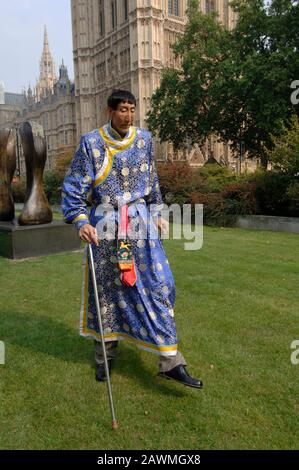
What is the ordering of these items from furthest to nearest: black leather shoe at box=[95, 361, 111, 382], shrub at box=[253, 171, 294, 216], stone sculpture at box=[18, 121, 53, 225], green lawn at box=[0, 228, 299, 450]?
1. shrub at box=[253, 171, 294, 216]
2. stone sculpture at box=[18, 121, 53, 225]
3. black leather shoe at box=[95, 361, 111, 382]
4. green lawn at box=[0, 228, 299, 450]

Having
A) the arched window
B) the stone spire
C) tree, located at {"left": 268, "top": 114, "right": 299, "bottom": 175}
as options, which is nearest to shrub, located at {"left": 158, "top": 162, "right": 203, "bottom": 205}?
tree, located at {"left": 268, "top": 114, "right": 299, "bottom": 175}

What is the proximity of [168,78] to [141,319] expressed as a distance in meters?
24.2

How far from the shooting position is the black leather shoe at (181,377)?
2.78 meters

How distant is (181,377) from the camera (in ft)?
9.24

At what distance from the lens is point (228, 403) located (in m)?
2.70

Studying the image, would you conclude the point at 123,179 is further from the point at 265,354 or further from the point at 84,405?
the point at 265,354

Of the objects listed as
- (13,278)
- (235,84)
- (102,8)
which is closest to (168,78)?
(235,84)

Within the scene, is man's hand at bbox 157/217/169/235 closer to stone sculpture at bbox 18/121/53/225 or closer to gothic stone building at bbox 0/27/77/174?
stone sculpture at bbox 18/121/53/225

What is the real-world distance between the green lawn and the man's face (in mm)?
1874

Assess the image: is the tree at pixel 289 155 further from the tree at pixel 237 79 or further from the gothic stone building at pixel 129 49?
the gothic stone building at pixel 129 49

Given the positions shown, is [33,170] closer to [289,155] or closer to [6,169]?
[6,169]

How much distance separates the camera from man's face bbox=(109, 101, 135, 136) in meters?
2.83

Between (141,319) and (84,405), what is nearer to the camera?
(84,405)
